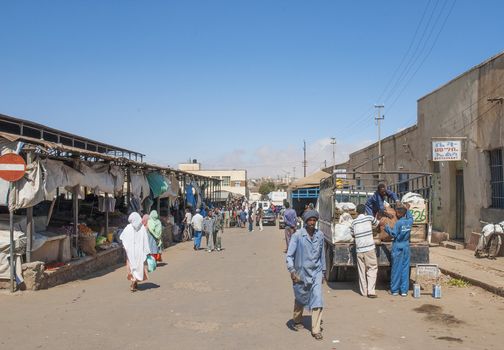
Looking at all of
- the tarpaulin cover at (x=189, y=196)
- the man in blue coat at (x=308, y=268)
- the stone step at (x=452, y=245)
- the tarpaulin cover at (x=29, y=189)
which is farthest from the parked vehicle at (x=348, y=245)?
the tarpaulin cover at (x=189, y=196)

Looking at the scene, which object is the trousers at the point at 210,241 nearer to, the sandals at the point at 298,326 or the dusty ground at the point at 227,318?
the dusty ground at the point at 227,318

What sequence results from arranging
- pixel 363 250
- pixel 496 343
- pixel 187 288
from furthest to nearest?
pixel 187 288, pixel 363 250, pixel 496 343

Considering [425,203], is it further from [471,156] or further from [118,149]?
[118,149]

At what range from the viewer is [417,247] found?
10383 mm

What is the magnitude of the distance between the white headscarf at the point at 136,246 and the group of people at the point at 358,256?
11.5 ft

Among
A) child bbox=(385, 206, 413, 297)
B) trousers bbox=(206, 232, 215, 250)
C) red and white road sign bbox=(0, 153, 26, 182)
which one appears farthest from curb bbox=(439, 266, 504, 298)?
trousers bbox=(206, 232, 215, 250)

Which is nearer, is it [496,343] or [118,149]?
[496,343]

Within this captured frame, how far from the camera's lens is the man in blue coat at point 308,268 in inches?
276

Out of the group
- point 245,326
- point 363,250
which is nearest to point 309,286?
point 245,326

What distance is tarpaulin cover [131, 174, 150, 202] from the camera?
18.8 meters

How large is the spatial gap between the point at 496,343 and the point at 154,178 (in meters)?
16.3

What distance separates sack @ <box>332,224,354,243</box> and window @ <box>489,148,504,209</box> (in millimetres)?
7372

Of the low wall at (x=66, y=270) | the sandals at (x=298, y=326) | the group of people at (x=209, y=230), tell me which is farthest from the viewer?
the group of people at (x=209, y=230)

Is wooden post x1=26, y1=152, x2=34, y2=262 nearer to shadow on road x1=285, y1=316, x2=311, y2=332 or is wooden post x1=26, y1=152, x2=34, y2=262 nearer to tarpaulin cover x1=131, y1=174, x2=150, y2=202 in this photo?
shadow on road x1=285, y1=316, x2=311, y2=332
